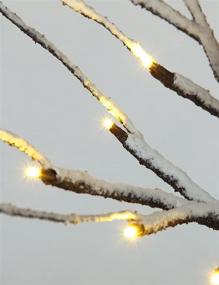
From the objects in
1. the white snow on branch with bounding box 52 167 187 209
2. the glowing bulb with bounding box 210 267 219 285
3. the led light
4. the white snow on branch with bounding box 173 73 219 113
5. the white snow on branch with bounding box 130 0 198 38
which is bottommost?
the glowing bulb with bounding box 210 267 219 285

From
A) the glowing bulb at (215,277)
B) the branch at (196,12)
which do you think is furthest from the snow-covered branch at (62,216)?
the branch at (196,12)

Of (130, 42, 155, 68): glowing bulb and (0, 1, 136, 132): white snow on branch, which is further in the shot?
(130, 42, 155, 68): glowing bulb

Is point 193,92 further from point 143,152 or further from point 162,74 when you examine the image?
point 143,152

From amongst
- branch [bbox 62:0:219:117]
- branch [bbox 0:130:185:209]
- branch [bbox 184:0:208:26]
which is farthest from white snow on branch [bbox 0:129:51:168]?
branch [bbox 184:0:208:26]

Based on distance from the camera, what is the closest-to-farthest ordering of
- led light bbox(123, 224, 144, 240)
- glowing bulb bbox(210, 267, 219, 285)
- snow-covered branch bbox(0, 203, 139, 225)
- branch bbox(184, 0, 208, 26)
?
snow-covered branch bbox(0, 203, 139, 225), led light bbox(123, 224, 144, 240), glowing bulb bbox(210, 267, 219, 285), branch bbox(184, 0, 208, 26)

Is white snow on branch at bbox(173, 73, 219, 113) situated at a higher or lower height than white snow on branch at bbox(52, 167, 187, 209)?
higher

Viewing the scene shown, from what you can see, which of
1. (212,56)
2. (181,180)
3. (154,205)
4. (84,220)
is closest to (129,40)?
(212,56)

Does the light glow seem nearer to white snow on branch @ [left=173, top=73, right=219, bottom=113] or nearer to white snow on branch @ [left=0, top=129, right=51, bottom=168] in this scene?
white snow on branch @ [left=173, top=73, right=219, bottom=113]
